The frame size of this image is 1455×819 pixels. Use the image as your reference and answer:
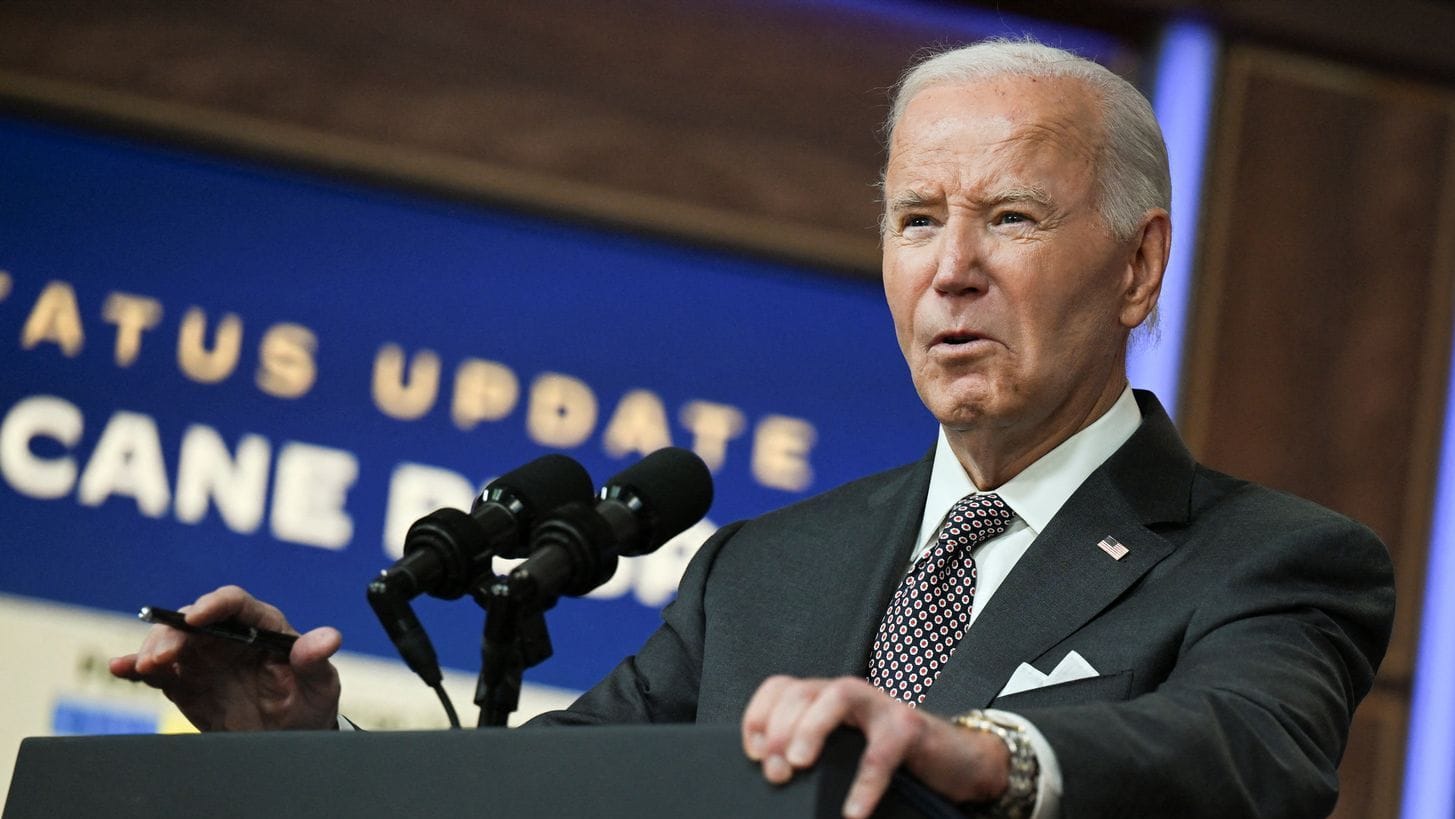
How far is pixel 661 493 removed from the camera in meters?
1.69

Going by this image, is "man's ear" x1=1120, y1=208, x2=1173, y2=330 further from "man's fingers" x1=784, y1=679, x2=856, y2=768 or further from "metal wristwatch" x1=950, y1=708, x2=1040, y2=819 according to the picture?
"man's fingers" x1=784, y1=679, x2=856, y2=768

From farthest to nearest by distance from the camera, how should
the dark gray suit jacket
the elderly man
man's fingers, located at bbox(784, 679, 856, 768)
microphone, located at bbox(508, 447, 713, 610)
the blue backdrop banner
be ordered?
the blue backdrop banner
the elderly man
microphone, located at bbox(508, 447, 713, 610)
the dark gray suit jacket
man's fingers, located at bbox(784, 679, 856, 768)

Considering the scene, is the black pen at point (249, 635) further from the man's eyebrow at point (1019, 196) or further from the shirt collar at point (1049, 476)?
the man's eyebrow at point (1019, 196)

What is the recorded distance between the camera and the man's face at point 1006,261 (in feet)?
6.97

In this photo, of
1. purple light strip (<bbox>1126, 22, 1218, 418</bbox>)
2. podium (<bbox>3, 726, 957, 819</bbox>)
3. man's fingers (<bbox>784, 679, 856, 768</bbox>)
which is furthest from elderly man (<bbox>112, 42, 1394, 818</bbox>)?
purple light strip (<bbox>1126, 22, 1218, 418</bbox>)

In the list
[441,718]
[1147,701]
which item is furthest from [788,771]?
[441,718]

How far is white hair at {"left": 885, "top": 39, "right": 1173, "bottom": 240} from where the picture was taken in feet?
7.29

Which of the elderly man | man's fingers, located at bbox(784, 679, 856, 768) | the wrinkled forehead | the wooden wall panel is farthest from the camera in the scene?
the wooden wall panel

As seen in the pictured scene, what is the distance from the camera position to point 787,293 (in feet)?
14.6

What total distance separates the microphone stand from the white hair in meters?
0.96

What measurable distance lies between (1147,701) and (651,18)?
330cm

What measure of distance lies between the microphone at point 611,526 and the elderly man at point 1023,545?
182 mm

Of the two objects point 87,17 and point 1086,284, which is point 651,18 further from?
point 1086,284

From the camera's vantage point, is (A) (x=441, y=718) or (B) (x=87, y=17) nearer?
(A) (x=441, y=718)
